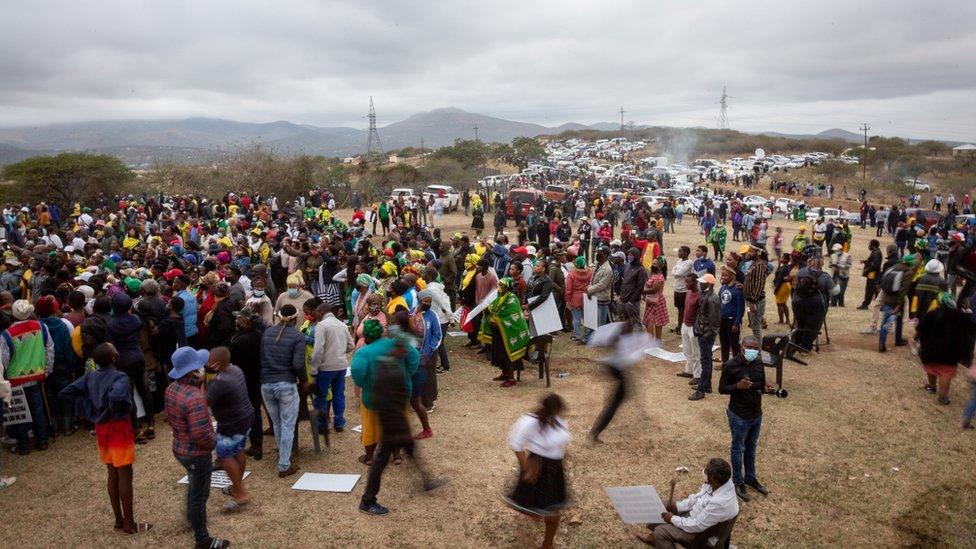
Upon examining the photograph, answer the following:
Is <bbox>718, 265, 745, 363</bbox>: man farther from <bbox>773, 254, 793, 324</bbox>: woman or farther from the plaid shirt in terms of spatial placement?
the plaid shirt

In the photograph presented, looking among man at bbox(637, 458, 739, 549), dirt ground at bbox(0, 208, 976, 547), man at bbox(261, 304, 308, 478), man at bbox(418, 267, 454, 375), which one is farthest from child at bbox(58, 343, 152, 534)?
man at bbox(637, 458, 739, 549)

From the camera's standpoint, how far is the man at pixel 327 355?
6156 millimetres

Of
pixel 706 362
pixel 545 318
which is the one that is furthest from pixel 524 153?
pixel 706 362

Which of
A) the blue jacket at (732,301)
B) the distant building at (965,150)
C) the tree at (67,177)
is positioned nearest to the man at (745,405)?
the blue jacket at (732,301)

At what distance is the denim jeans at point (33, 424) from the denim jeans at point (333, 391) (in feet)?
9.79

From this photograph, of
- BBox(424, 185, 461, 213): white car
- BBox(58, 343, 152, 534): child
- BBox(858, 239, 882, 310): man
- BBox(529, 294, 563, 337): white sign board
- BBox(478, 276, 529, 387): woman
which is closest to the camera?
BBox(58, 343, 152, 534): child

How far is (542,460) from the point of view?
14.5 feet

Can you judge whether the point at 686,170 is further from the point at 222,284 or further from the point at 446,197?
the point at 222,284

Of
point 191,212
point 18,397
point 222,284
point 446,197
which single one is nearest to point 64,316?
point 18,397

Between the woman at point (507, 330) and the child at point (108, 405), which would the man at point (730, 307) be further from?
the child at point (108, 405)

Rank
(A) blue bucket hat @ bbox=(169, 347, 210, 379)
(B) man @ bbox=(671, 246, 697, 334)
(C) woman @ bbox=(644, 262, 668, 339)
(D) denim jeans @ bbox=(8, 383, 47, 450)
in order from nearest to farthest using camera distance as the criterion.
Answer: (A) blue bucket hat @ bbox=(169, 347, 210, 379) → (D) denim jeans @ bbox=(8, 383, 47, 450) → (C) woman @ bbox=(644, 262, 668, 339) → (B) man @ bbox=(671, 246, 697, 334)

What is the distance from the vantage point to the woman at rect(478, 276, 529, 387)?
8.09 meters

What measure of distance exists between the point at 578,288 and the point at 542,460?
5.99 m

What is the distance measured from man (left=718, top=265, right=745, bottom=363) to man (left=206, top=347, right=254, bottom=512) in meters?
6.06
